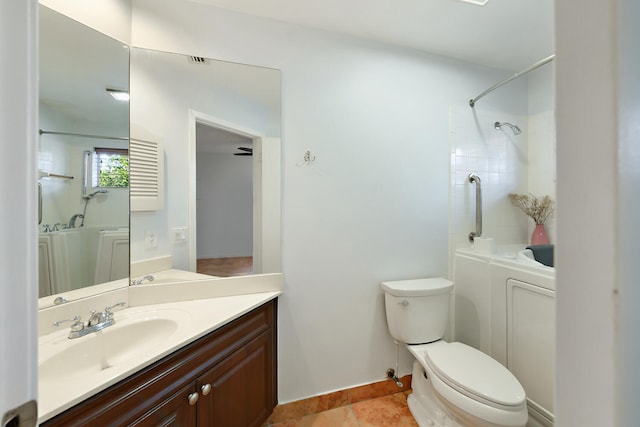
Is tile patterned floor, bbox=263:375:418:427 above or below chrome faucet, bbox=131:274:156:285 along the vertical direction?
below

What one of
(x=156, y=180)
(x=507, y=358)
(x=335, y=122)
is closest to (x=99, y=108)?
(x=156, y=180)

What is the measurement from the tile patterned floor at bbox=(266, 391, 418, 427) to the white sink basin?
88 centimetres

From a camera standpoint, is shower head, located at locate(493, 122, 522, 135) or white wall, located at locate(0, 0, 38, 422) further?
shower head, located at locate(493, 122, 522, 135)

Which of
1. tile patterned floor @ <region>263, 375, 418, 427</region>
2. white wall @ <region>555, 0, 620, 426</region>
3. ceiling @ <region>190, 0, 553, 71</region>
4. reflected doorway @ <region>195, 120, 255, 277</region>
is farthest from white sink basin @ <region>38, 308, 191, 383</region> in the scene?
ceiling @ <region>190, 0, 553, 71</region>

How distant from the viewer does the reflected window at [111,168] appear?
1115mm

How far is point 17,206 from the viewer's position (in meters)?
0.33

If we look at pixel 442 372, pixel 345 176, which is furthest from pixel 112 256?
pixel 442 372

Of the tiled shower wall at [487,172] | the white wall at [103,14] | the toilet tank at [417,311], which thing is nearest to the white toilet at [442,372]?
the toilet tank at [417,311]

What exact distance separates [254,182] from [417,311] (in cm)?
129

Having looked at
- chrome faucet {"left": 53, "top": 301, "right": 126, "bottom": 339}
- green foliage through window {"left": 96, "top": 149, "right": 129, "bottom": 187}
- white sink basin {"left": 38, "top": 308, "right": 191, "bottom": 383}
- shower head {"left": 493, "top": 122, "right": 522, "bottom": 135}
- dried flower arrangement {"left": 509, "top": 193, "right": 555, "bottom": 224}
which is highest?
shower head {"left": 493, "top": 122, "right": 522, "bottom": 135}

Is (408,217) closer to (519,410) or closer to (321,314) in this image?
(321,314)

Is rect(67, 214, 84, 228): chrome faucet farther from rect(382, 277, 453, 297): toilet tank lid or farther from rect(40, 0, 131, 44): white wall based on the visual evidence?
rect(382, 277, 453, 297): toilet tank lid

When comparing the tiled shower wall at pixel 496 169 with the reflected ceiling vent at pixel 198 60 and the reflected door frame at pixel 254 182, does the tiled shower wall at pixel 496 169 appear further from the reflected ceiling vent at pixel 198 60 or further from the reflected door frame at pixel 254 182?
the reflected ceiling vent at pixel 198 60

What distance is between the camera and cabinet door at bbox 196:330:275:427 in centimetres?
100
